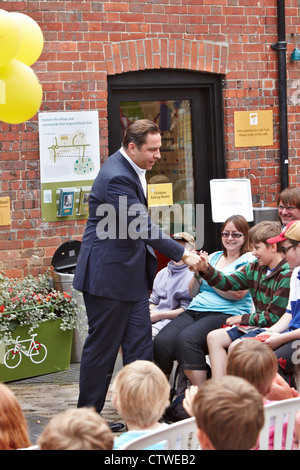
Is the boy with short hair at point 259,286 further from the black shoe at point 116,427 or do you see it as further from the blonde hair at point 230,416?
the blonde hair at point 230,416

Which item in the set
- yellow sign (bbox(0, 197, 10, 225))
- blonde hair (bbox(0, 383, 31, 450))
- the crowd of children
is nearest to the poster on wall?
yellow sign (bbox(0, 197, 10, 225))

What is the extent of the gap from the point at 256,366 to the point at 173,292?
247 cm

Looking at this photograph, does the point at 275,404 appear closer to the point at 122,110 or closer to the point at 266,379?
the point at 266,379

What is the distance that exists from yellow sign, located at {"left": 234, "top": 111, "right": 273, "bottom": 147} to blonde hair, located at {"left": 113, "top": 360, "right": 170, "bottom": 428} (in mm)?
5269

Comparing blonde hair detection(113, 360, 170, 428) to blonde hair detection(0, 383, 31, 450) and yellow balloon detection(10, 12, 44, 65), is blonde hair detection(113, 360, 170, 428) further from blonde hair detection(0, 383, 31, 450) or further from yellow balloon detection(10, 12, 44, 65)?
yellow balloon detection(10, 12, 44, 65)

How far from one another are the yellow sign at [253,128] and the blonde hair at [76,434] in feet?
19.5

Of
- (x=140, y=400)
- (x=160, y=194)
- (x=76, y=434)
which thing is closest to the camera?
(x=76, y=434)

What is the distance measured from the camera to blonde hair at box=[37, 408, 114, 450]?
7.32 feet

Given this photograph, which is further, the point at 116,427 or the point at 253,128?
the point at 253,128

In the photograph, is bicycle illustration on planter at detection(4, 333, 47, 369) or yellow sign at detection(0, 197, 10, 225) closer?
bicycle illustration on planter at detection(4, 333, 47, 369)

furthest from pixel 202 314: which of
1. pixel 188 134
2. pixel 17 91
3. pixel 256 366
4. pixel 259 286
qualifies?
pixel 188 134

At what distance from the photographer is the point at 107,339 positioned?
16.0ft

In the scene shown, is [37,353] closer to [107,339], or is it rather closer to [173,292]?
[173,292]

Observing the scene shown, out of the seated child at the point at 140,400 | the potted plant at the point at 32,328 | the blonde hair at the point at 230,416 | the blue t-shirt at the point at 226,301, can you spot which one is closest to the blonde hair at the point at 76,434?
the blonde hair at the point at 230,416
